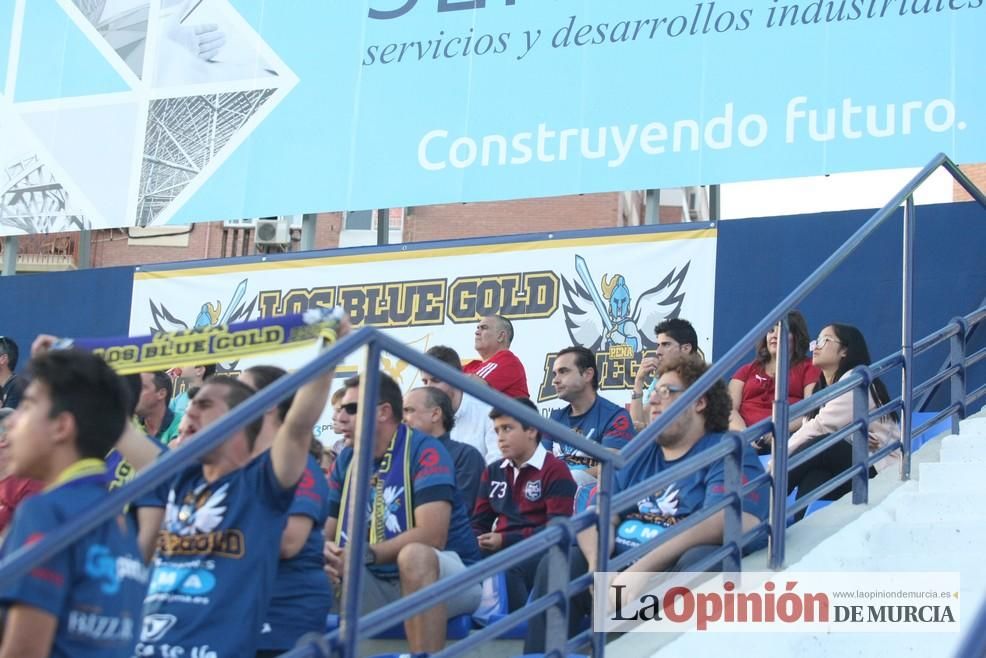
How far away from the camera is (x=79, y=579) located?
249 cm

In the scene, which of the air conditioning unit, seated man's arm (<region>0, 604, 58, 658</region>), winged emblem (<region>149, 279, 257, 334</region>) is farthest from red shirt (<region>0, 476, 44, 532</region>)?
the air conditioning unit

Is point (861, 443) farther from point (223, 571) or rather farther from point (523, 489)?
point (223, 571)

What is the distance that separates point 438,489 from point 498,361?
2.64 metres

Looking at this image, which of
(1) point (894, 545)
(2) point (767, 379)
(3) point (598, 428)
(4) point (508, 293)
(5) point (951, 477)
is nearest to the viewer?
(1) point (894, 545)

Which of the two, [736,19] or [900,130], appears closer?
[900,130]

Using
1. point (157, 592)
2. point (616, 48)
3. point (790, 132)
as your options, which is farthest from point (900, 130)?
point (157, 592)

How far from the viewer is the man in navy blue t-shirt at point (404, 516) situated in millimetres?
4801

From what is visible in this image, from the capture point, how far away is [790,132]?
7.65 metres

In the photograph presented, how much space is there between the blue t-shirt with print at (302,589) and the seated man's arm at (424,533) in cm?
74

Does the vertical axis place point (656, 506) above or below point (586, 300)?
below

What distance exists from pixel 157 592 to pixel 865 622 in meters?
2.09

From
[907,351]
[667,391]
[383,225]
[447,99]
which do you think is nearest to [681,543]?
[667,391]

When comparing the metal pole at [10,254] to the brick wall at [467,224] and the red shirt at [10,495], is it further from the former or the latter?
the brick wall at [467,224]

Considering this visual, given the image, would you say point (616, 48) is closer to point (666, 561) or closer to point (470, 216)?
point (666, 561)
